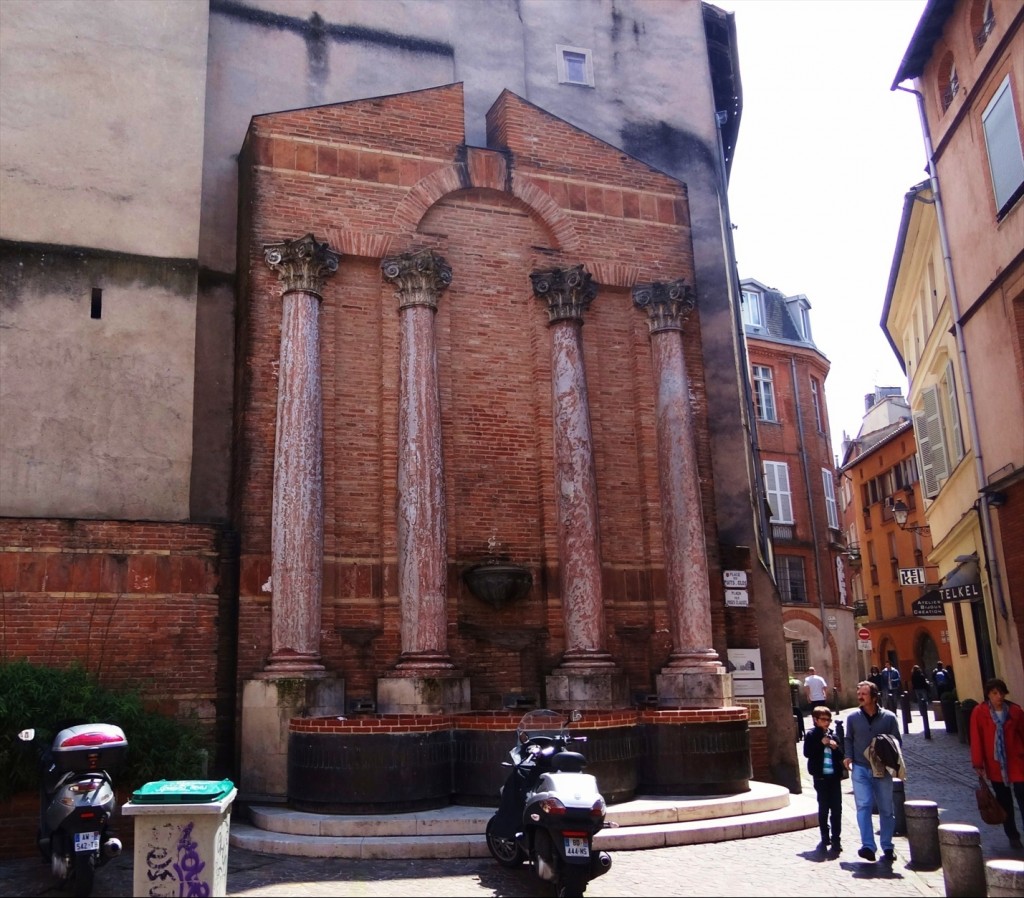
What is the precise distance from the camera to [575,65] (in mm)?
17359

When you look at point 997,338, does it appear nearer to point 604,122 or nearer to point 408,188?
point 604,122

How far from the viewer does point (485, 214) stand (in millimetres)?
13992

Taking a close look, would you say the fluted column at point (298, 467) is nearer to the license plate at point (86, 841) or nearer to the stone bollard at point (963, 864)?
the license plate at point (86, 841)

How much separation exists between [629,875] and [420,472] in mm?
5526

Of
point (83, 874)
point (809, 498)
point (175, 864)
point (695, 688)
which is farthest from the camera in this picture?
point (809, 498)

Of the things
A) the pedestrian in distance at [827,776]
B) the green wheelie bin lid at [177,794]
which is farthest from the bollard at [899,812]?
the green wheelie bin lid at [177,794]

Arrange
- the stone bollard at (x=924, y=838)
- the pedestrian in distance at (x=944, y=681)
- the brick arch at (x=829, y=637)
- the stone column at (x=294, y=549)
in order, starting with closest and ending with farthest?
the stone bollard at (x=924, y=838)
the stone column at (x=294, y=549)
the pedestrian in distance at (x=944, y=681)
the brick arch at (x=829, y=637)

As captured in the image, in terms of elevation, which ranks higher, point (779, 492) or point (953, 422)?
point (779, 492)

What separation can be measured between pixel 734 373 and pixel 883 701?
44.7 feet

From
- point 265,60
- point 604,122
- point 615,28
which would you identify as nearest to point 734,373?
point 604,122

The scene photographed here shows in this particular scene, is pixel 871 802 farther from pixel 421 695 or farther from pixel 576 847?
pixel 421 695

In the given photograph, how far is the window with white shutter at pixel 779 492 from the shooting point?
33594 mm

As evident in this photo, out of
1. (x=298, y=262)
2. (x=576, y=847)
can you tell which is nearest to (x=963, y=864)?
(x=576, y=847)

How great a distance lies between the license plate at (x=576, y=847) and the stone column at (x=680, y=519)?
225 inches
